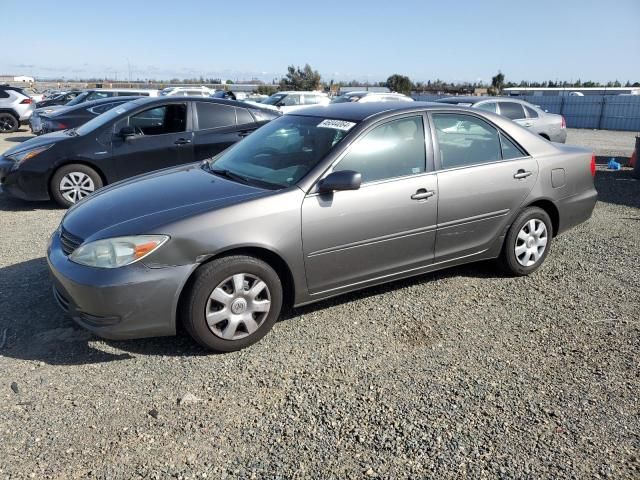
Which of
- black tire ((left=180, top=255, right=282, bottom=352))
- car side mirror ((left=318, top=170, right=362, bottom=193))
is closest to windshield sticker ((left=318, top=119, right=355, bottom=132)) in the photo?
car side mirror ((left=318, top=170, right=362, bottom=193))

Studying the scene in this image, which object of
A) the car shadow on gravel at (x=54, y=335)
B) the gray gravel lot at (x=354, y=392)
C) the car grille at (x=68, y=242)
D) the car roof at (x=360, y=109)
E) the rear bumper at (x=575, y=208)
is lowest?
the gray gravel lot at (x=354, y=392)

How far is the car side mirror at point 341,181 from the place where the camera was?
358cm

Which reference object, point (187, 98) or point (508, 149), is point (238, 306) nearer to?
point (508, 149)

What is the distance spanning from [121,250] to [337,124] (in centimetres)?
191

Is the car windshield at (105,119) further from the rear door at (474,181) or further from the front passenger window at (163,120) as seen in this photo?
the rear door at (474,181)

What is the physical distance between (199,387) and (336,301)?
5.02ft

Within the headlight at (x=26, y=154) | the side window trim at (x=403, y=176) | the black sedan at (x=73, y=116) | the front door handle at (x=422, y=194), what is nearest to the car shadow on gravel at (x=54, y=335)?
the front door handle at (x=422, y=194)

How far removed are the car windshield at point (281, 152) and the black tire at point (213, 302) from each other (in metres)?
0.66

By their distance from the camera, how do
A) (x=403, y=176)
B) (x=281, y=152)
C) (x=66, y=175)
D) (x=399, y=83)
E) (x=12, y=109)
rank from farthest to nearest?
1. (x=399, y=83)
2. (x=12, y=109)
3. (x=66, y=175)
4. (x=281, y=152)
5. (x=403, y=176)

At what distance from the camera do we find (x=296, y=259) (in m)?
3.58

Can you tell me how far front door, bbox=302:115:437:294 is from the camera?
3662 mm

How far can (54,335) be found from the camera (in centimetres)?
371

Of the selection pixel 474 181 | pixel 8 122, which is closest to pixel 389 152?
pixel 474 181

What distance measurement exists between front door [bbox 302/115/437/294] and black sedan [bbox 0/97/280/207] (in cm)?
415
